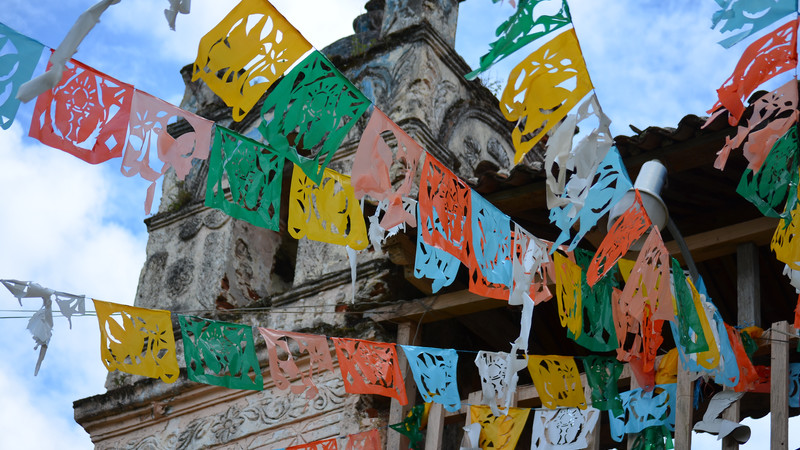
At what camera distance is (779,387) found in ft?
17.4

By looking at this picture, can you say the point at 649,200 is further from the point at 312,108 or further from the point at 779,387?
the point at 312,108

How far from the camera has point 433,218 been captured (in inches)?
192

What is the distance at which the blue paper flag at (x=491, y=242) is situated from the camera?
506 centimetres

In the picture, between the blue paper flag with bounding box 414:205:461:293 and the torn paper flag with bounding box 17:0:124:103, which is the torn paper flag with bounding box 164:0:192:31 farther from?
the blue paper flag with bounding box 414:205:461:293

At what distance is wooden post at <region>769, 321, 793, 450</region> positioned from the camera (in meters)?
5.10

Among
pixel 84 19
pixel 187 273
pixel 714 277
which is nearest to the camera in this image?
pixel 84 19

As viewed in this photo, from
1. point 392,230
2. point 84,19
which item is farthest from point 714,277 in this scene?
point 84,19

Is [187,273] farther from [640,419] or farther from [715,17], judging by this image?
[715,17]

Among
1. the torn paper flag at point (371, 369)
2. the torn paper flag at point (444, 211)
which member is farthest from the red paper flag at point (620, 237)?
the torn paper flag at point (371, 369)

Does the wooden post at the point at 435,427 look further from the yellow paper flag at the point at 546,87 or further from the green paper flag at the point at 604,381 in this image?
the yellow paper flag at the point at 546,87

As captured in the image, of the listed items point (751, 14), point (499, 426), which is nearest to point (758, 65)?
point (751, 14)

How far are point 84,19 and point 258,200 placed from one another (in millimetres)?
1520

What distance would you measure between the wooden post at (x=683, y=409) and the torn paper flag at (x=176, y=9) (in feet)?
9.54

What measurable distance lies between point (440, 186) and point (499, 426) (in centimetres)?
157
